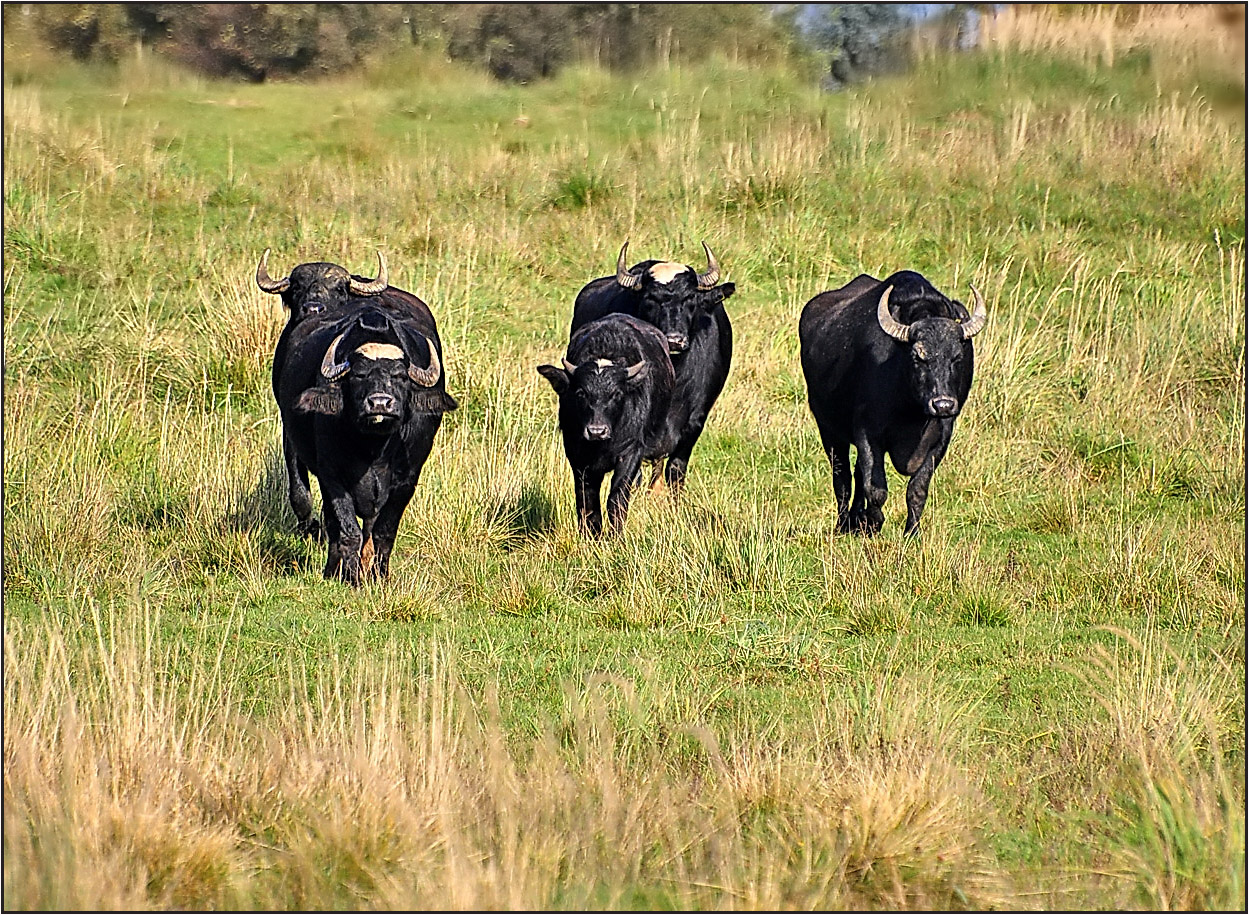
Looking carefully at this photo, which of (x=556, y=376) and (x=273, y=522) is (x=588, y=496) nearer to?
(x=556, y=376)

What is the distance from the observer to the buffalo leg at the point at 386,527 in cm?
892

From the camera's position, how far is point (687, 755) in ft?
19.8

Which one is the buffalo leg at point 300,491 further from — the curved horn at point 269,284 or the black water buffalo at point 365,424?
the curved horn at point 269,284

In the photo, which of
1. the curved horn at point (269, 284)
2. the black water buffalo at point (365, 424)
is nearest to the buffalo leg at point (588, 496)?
the black water buffalo at point (365, 424)

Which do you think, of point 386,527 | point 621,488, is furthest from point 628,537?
point 386,527

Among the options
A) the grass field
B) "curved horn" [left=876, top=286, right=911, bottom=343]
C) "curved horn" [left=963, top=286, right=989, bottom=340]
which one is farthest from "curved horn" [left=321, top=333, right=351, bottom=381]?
"curved horn" [left=963, top=286, right=989, bottom=340]

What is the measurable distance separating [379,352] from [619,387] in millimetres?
1871

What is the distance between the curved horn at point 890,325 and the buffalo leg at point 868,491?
0.80 metres

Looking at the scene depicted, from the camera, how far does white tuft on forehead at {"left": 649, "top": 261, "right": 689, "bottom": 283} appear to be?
11539mm

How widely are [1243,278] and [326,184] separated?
33.8ft

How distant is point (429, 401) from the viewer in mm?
8797

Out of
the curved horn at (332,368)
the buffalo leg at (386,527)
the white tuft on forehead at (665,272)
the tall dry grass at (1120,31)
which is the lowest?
the buffalo leg at (386,527)

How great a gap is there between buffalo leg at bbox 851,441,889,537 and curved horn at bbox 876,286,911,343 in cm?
80

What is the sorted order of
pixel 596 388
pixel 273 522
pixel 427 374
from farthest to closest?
pixel 273 522
pixel 596 388
pixel 427 374
